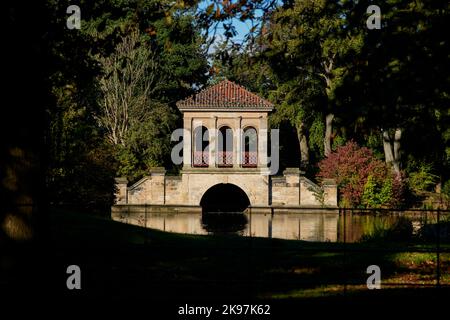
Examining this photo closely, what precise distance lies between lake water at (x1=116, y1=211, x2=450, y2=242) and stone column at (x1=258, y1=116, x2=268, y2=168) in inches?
170

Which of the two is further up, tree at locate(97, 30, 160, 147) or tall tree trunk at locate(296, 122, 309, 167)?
tree at locate(97, 30, 160, 147)

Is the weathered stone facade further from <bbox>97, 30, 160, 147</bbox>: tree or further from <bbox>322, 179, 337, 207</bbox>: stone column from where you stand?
<bbox>97, 30, 160, 147</bbox>: tree

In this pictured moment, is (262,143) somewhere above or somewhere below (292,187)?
above

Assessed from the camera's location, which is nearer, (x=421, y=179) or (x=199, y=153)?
(x=199, y=153)

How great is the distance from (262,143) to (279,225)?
1064cm

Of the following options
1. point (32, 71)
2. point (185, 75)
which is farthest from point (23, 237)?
point (185, 75)

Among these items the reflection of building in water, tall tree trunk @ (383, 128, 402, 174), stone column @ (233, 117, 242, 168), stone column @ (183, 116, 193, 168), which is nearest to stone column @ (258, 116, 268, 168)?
stone column @ (233, 117, 242, 168)

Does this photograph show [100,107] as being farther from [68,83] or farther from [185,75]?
[68,83]

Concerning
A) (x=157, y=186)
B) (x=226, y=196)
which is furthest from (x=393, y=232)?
(x=226, y=196)

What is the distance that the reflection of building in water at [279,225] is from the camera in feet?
79.9

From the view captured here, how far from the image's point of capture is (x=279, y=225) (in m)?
28.3

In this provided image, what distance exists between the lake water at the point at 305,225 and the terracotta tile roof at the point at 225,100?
6991mm

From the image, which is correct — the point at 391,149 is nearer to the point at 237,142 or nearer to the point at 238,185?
the point at 237,142

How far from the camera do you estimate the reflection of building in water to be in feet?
79.9
